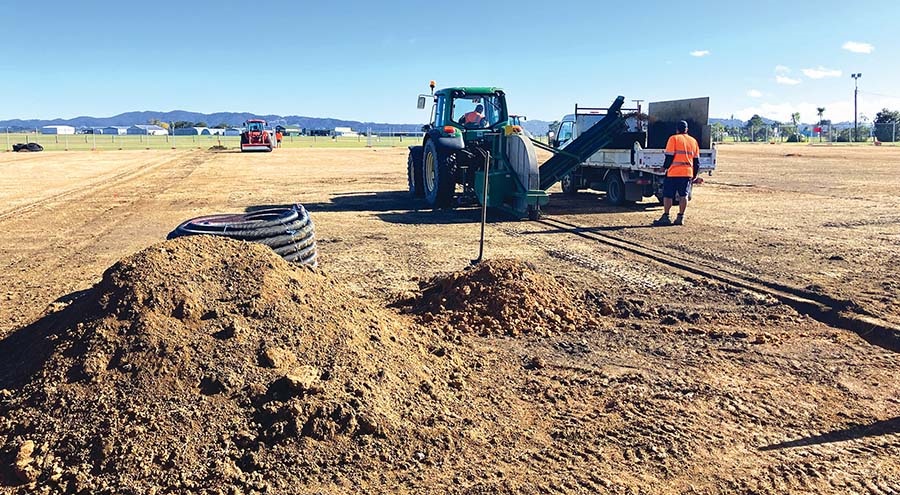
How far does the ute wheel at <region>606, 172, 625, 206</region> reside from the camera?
14945 millimetres

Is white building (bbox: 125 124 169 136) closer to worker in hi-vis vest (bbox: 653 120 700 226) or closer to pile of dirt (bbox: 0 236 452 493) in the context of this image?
worker in hi-vis vest (bbox: 653 120 700 226)

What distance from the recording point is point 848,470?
3533 mm

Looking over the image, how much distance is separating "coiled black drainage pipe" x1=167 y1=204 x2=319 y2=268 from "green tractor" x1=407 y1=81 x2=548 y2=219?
18.9 ft

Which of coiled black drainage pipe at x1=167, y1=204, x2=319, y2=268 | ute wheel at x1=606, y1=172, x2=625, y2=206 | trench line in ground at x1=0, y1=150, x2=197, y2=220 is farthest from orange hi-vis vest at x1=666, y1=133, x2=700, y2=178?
trench line in ground at x1=0, y1=150, x2=197, y2=220

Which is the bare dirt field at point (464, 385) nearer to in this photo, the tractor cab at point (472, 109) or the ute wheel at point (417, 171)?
the tractor cab at point (472, 109)

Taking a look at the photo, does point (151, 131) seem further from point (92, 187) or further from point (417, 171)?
point (417, 171)

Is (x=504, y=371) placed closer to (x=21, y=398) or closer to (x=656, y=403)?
(x=656, y=403)

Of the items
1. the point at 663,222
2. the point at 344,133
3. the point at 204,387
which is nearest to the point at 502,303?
the point at 204,387

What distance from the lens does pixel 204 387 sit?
388cm

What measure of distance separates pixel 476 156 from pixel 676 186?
151 inches

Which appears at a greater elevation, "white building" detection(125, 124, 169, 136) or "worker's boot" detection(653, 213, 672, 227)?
"white building" detection(125, 124, 169, 136)

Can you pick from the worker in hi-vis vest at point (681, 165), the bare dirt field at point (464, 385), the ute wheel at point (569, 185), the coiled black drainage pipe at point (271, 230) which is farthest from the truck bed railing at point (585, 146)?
the coiled black drainage pipe at point (271, 230)

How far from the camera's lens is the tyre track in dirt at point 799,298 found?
228 inches

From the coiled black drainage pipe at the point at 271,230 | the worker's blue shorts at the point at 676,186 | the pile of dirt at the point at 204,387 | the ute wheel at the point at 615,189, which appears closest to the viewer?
the pile of dirt at the point at 204,387
